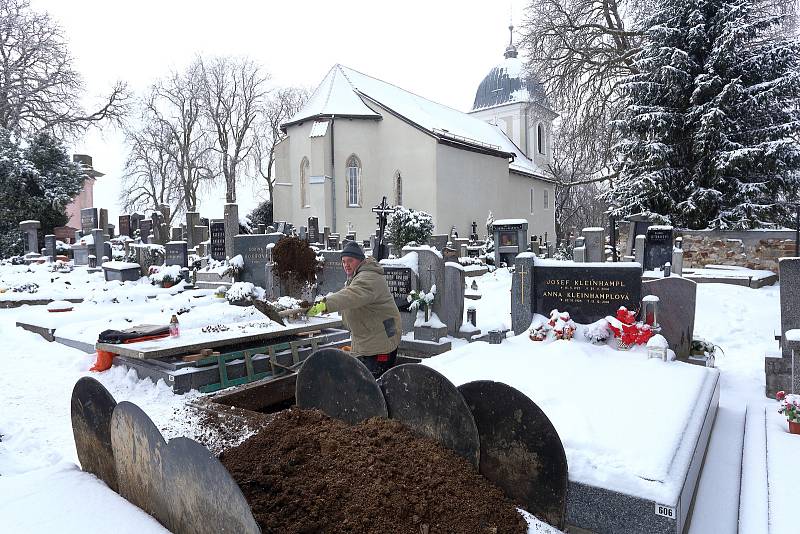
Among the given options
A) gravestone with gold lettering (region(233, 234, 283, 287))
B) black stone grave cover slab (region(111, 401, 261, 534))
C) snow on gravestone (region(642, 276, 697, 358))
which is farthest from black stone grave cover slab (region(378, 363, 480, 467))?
gravestone with gold lettering (region(233, 234, 283, 287))

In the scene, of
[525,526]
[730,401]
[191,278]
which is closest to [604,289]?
[730,401]

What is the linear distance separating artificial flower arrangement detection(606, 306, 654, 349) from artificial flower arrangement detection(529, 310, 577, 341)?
472 millimetres

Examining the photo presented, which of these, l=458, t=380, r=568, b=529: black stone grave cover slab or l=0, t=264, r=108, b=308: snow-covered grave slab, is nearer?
l=458, t=380, r=568, b=529: black stone grave cover slab

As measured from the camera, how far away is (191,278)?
49.9 feet

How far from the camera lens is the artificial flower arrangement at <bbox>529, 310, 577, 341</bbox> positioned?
6340 mm

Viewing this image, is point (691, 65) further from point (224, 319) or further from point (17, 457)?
point (17, 457)

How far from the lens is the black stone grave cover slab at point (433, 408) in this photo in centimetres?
289

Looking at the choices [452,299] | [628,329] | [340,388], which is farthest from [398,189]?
[340,388]

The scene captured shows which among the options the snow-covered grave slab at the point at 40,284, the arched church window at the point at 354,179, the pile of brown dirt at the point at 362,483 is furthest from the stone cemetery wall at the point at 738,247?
the arched church window at the point at 354,179

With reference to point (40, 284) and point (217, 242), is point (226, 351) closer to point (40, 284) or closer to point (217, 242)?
point (217, 242)

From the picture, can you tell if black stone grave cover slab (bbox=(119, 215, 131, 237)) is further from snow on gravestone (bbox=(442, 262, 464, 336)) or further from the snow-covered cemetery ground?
snow on gravestone (bbox=(442, 262, 464, 336))

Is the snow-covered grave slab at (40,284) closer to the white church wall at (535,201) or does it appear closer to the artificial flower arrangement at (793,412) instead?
the artificial flower arrangement at (793,412)

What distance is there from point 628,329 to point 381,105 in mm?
26883

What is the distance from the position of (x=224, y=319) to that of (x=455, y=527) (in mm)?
7092
